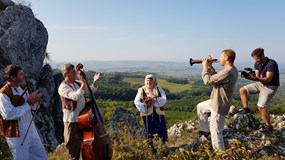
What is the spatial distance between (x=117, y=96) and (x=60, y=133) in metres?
64.1

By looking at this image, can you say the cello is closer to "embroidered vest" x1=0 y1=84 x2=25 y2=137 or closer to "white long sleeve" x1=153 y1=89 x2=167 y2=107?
"embroidered vest" x1=0 y1=84 x2=25 y2=137

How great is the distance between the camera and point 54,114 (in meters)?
19.9

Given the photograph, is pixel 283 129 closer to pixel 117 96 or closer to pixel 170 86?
pixel 117 96

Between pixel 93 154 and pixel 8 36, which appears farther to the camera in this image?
pixel 8 36

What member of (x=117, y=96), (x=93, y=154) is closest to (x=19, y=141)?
(x=93, y=154)

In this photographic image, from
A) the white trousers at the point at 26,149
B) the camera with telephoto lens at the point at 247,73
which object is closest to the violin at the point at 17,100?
the white trousers at the point at 26,149

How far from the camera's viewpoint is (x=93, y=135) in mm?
5879

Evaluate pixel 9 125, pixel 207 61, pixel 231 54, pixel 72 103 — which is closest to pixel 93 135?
pixel 72 103

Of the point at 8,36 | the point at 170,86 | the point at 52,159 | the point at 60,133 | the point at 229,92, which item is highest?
the point at 8,36

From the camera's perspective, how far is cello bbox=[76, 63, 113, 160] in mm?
5816

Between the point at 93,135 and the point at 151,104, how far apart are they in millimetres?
2549

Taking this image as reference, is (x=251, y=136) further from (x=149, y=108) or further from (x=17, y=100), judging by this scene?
(x=17, y=100)

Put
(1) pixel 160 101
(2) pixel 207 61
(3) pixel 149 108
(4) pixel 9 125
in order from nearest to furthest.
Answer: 1. (4) pixel 9 125
2. (2) pixel 207 61
3. (1) pixel 160 101
4. (3) pixel 149 108

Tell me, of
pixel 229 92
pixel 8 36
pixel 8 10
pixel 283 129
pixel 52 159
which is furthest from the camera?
pixel 8 10
